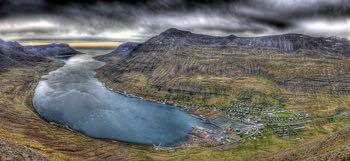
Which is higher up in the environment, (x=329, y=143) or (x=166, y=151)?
(x=329, y=143)

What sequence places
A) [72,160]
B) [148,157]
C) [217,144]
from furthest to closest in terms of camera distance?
[217,144] → [148,157] → [72,160]

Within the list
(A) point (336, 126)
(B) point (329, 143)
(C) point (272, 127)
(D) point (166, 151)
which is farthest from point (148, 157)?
(A) point (336, 126)

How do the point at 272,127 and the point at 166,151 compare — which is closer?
the point at 166,151

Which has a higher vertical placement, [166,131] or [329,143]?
[329,143]

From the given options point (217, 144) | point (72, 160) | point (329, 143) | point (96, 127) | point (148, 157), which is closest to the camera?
point (329, 143)

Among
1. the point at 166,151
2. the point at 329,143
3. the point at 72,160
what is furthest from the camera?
the point at 166,151

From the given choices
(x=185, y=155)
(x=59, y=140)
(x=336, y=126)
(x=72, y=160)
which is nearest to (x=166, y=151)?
(x=185, y=155)

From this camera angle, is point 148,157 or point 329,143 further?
point 148,157

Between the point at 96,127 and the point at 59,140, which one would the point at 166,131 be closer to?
the point at 96,127

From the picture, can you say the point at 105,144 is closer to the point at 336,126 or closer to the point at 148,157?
the point at 148,157
